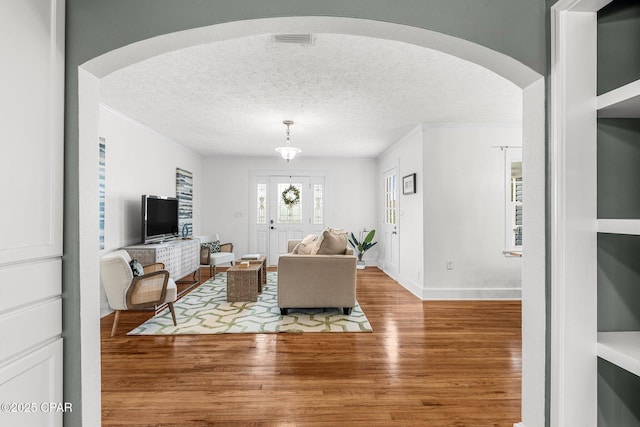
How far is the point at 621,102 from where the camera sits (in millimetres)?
1088

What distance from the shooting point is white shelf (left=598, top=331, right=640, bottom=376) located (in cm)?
105

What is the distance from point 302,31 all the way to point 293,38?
93cm

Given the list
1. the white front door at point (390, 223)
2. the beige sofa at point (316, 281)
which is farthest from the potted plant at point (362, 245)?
the beige sofa at point (316, 281)

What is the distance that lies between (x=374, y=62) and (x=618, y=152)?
6.05 feet

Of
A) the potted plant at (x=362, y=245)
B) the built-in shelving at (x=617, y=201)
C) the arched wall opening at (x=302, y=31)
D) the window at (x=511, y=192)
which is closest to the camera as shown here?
the built-in shelving at (x=617, y=201)

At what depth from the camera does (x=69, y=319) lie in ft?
4.35

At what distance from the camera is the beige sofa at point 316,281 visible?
11.7 feet

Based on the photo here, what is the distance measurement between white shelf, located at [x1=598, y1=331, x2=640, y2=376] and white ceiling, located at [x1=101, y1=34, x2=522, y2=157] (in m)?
2.09

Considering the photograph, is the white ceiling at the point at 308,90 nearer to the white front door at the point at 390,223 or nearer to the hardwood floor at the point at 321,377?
the white front door at the point at 390,223

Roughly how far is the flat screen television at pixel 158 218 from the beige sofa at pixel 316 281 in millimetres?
2073

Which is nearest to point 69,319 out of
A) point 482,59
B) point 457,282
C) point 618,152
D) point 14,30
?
point 14,30

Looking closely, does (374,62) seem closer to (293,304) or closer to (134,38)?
(134,38)

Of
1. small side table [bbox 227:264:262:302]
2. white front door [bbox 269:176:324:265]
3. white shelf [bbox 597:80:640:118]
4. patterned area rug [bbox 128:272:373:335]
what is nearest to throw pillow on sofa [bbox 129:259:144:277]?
patterned area rug [bbox 128:272:373:335]

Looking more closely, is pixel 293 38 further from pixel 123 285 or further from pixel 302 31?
pixel 123 285
